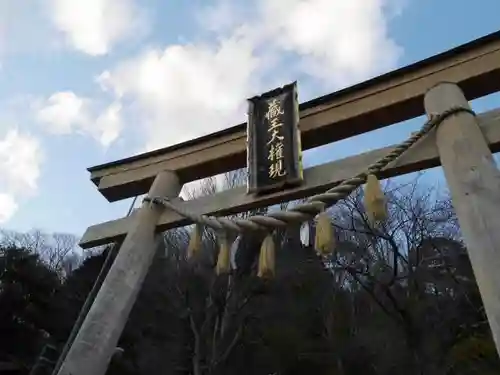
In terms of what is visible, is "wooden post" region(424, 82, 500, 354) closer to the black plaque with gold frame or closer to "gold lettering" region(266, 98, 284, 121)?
the black plaque with gold frame

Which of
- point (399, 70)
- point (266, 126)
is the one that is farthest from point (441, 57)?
point (266, 126)

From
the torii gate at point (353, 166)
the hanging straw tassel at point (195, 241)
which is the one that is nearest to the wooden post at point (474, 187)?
the torii gate at point (353, 166)

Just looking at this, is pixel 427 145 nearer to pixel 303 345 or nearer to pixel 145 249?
pixel 145 249

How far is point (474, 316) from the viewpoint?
316 inches

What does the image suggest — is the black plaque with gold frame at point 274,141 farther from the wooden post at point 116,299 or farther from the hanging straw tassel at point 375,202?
the wooden post at point 116,299

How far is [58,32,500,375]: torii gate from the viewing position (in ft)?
6.33

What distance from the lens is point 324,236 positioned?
220 centimetres

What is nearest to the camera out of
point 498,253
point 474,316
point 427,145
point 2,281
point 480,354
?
point 498,253

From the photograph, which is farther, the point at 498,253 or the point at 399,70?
the point at 399,70

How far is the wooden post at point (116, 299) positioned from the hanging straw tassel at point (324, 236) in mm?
1197

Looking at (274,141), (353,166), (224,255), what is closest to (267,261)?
(224,255)

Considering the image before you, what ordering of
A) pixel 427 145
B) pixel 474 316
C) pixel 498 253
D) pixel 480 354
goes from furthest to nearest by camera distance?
1. pixel 474 316
2. pixel 480 354
3. pixel 427 145
4. pixel 498 253

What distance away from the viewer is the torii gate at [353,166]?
1930 mm

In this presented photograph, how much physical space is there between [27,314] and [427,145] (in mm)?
8711
